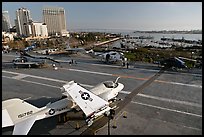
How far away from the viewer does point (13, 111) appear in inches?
639

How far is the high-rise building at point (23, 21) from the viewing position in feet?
564

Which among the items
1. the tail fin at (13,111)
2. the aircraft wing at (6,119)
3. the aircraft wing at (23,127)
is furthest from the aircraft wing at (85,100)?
the aircraft wing at (6,119)

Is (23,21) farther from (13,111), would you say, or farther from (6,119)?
(6,119)

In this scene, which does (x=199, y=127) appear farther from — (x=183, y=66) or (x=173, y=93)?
(x=183, y=66)

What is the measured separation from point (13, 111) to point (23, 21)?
190203 millimetres

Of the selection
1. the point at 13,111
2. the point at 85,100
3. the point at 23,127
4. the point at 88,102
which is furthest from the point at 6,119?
the point at 88,102

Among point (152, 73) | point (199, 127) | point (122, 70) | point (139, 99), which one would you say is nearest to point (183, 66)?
point (152, 73)

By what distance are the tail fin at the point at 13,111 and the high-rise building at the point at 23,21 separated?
166 meters

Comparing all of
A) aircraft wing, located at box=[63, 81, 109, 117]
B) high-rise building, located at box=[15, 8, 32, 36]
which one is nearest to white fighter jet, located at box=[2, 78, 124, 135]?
aircraft wing, located at box=[63, 81, 109, 117]

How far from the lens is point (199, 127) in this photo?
1781cm

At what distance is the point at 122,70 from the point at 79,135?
2302cm

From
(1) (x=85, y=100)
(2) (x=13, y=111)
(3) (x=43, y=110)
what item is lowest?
(3) (x=43, y=110)

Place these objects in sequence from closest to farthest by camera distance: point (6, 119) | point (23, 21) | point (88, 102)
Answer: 1. point (6, 119)
2. point (88, 102)
3. point (23, 21)

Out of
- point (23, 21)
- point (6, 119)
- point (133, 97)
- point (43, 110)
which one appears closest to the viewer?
point (6, 119)
